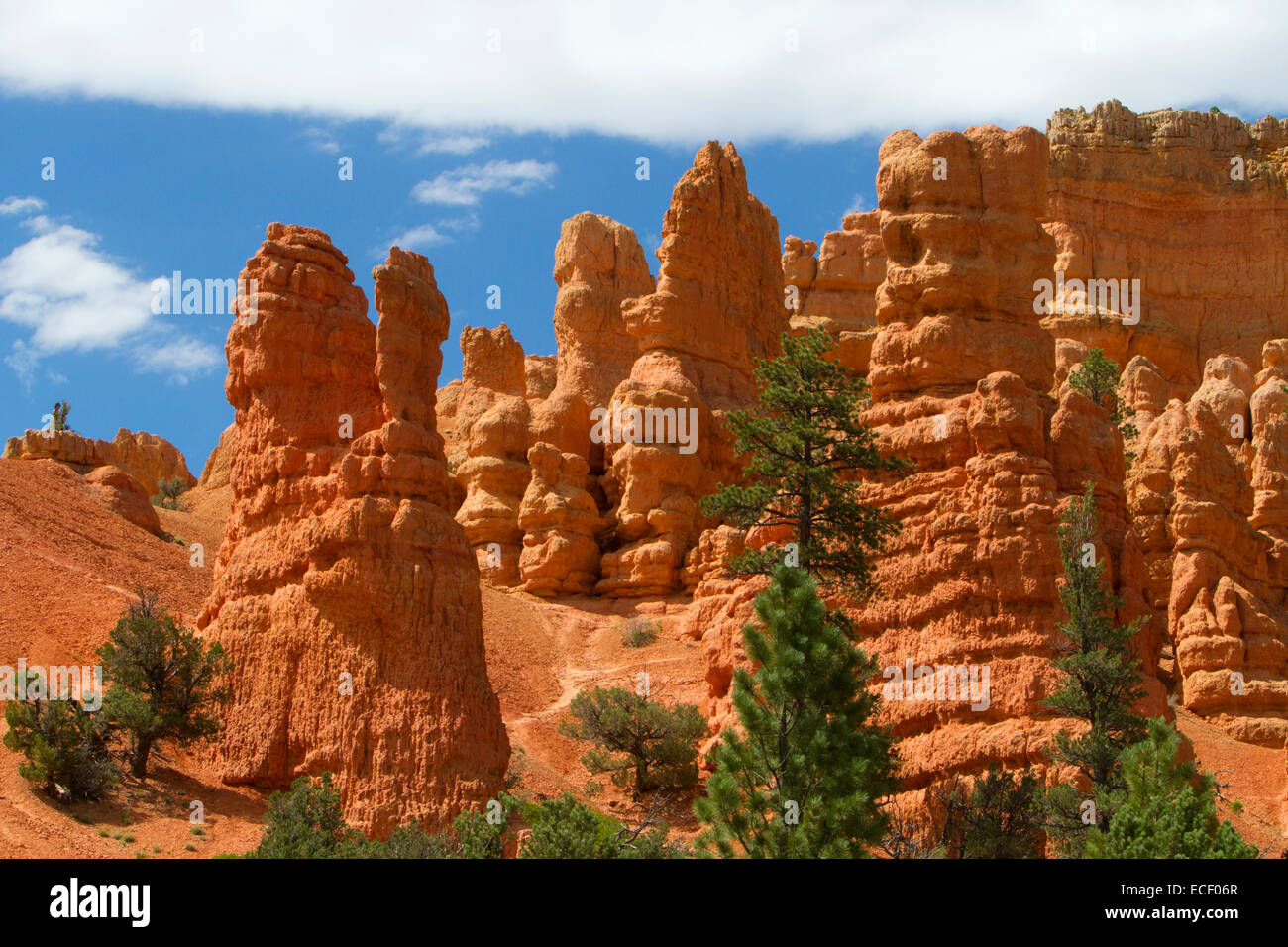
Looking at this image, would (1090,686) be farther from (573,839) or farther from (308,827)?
(308,827)

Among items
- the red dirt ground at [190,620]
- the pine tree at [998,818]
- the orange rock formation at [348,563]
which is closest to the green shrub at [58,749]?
the red dirt ground at [190,620]

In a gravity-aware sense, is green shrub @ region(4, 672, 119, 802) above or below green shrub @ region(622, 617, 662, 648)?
below

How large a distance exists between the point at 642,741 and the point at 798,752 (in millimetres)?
10949

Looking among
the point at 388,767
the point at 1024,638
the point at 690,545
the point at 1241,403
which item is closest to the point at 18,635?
the point at 388,767

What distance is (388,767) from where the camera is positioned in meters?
A: 25.4

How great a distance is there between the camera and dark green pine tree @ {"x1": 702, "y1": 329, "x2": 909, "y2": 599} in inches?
1126

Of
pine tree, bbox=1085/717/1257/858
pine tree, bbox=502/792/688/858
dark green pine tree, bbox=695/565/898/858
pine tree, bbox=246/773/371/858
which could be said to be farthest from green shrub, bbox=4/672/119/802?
pine tree, bbox=1085/717/1257/858

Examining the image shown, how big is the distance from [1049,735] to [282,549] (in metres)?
14.3

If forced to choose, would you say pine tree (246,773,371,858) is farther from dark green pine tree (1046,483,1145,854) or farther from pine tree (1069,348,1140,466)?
pine tree (1069,348,1140,466)

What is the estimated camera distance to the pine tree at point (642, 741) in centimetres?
3167

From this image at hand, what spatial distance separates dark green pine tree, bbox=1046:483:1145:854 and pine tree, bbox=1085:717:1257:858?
1.29 m

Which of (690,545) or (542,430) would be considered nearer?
(690,545)
